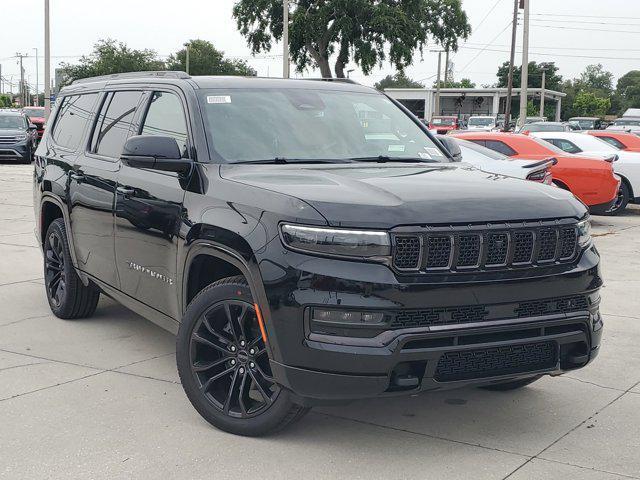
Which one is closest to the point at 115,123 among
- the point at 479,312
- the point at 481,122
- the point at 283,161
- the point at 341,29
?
the point at 283,161

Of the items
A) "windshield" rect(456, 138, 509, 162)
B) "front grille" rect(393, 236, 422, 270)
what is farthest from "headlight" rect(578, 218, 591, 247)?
"windshield" rect(456, 138, 509, 162)

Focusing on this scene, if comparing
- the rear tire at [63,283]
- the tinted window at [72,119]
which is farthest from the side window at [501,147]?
the rear tire at [63,283]

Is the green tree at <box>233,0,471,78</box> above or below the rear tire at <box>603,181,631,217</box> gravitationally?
above

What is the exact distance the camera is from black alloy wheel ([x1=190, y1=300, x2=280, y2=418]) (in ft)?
13.7

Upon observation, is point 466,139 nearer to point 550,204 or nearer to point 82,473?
point 550,204

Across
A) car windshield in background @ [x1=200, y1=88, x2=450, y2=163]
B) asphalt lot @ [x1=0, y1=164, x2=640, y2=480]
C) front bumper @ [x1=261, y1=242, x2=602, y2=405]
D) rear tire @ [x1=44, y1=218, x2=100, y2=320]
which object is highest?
car windshield in background @ [x1=200, y1=88, x2=450, y2=163]

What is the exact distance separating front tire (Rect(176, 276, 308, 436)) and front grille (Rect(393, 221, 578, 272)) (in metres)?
0.80

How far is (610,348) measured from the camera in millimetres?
6262

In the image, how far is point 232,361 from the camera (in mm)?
4328

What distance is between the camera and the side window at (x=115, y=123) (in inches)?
225

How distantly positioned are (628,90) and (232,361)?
6788 inches

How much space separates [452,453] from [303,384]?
2.85ft

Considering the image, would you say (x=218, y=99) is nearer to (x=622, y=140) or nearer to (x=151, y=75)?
(x=151, y=75)

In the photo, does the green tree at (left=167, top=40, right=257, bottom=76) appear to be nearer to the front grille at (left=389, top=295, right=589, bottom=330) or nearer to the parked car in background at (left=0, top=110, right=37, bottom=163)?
the parked car in background at (left=0, top=110, right=37, bottom=163)
